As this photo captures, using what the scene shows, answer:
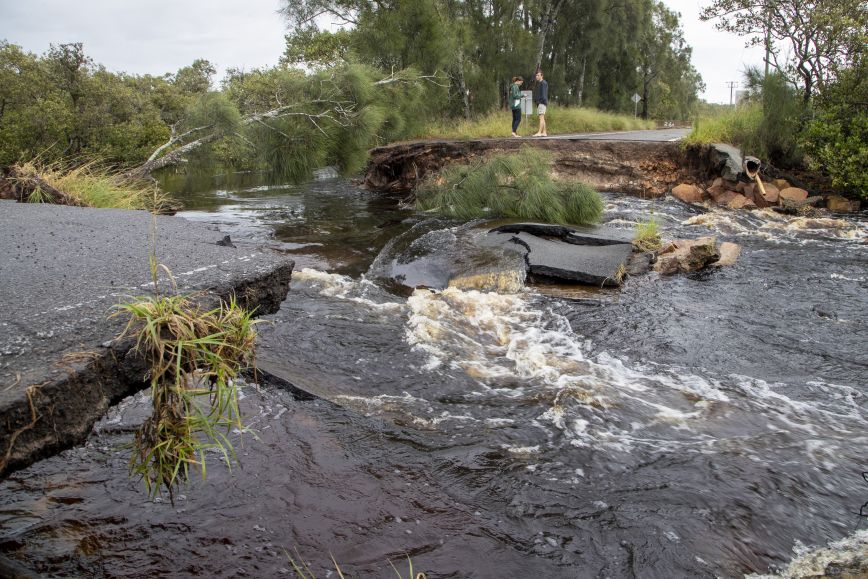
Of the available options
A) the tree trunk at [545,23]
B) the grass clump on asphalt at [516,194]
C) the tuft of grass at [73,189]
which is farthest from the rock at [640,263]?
the tree trunk at [545,23]

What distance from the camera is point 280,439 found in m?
3.75

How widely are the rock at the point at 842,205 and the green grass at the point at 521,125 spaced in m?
9.65

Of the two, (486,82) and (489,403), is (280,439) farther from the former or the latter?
(486,82)

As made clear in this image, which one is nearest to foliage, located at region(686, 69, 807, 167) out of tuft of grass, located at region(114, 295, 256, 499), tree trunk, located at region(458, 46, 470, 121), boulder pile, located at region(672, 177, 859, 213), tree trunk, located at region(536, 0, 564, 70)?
boulder pile, located at region(672, 177, 859, 213)

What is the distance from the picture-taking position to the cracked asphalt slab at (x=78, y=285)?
1.96m

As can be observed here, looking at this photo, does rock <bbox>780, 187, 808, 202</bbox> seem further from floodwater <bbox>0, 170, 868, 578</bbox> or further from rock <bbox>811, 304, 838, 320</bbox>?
rock <bbox>811, 304, 838, 320</bbox>

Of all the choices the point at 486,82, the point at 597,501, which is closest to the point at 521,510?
the point at 597,501

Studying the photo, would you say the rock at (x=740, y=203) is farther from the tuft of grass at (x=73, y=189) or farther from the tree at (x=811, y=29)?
the tuft of grass at (x=73, y=189)

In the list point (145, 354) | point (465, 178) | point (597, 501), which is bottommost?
point (597, 501)

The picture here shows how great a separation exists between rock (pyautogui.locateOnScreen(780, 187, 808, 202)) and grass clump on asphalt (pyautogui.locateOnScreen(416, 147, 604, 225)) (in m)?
5.06

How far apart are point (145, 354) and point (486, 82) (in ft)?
81.7

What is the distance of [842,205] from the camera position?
11.7 meters

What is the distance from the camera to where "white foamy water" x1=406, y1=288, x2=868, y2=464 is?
3.96 metres

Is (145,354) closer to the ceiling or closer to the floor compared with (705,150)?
closer to the floor
